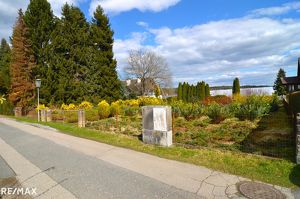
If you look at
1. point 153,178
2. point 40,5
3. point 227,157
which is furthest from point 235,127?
point 40,5

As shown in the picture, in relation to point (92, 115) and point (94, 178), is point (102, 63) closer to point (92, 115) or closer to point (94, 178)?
point (92, 115)

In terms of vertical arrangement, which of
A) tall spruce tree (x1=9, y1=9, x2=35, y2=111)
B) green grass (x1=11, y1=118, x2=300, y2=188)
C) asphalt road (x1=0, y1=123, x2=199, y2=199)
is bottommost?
asphalt road (x1=0, y1=123, x2=199, y2=199)

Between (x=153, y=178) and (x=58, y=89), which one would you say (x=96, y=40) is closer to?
(x=58, y=89)

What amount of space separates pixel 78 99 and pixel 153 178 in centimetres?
2552

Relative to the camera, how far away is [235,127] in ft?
37.8

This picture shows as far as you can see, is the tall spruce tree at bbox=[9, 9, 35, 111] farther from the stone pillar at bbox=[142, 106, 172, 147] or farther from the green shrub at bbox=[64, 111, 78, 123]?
the stone pillar at bbox=[142, 106, 172, 147]

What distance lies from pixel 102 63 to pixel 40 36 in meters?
7.73

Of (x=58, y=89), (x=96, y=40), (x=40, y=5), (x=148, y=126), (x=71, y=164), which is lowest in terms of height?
(x=71, y=164)

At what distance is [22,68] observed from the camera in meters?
28.0

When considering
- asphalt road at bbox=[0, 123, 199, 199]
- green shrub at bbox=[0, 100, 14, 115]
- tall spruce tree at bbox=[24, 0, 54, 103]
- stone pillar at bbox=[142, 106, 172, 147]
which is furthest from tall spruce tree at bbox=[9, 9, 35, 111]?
stone pillar at bbox=[142, 106, 172, 147]

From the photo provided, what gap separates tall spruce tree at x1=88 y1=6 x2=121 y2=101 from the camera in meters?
30.6

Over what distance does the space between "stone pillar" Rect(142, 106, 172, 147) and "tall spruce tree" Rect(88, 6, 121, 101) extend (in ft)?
73.0

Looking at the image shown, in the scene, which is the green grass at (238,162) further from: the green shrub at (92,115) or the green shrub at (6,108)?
the green shrub at (6,108)

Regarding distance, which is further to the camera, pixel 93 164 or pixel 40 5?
pixel 40 5
